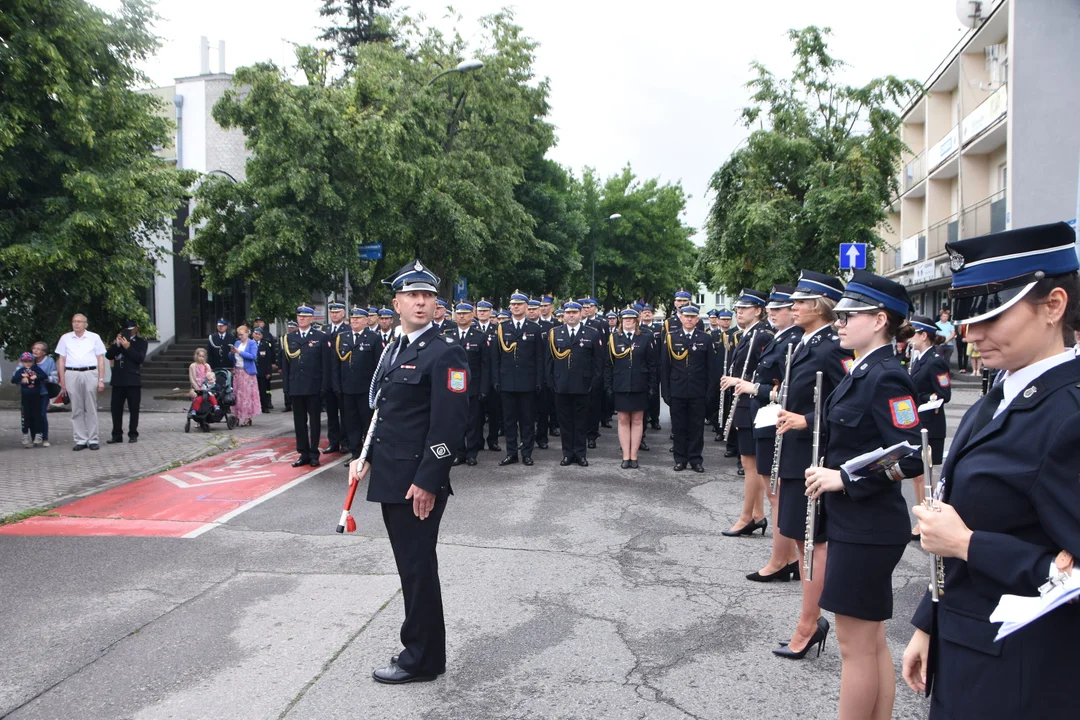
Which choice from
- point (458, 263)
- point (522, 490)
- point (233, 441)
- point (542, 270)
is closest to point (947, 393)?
point (522, 490)

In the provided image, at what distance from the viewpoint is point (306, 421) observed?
36.1ft

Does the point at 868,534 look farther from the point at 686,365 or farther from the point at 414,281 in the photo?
the point at 686,365

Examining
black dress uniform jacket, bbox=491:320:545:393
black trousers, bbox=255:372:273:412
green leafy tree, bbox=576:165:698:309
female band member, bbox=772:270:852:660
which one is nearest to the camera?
female band member, bbox=772:270:852:660

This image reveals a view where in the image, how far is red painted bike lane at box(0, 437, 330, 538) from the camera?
764cm

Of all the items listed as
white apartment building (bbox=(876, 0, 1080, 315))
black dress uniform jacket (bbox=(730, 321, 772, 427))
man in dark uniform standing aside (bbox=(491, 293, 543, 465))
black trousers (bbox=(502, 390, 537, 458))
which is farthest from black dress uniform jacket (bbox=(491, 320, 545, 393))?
white apartment building (bbox=(876, 0, 1080, 315))

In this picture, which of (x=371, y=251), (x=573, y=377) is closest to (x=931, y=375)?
(x=573, y=377)

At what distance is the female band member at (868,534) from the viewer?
10.6ft

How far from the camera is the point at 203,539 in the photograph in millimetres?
7180

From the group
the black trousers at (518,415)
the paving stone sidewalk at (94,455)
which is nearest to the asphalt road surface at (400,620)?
the paving stone sidewalk at (94,455)

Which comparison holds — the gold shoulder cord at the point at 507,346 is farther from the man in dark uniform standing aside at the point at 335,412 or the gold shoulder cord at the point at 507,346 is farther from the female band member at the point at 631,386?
the man in dark uniform standing aside at the point at 335,412

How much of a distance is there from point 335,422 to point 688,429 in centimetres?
507

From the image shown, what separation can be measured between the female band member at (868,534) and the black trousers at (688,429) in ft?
24.2

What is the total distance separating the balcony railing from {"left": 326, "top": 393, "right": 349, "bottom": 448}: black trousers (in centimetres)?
2031

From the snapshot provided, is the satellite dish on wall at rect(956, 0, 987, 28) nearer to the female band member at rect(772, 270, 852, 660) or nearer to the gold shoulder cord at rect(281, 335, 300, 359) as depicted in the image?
the gold shoulder cord at rect(281, 335, 300, 359)
